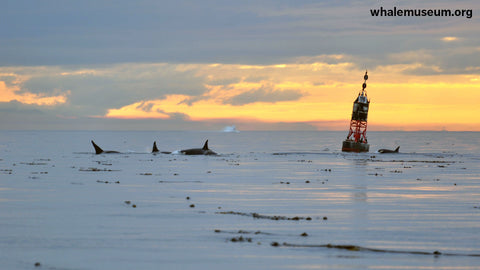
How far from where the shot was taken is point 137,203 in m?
29.6

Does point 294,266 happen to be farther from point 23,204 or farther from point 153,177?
point 153,177

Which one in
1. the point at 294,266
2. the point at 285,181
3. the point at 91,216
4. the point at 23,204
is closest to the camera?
the point at 294,266

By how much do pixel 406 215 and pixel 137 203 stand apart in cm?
1248

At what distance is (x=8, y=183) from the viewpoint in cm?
4059

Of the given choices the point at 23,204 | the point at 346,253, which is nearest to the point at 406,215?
the point at 346,253

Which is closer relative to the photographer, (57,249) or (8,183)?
(57,249)

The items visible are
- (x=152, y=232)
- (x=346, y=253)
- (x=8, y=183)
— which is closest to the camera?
(x=346, y=253)

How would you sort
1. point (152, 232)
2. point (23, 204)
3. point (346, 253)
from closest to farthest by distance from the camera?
1. point (346, 253)
2. point (152, 232)
3. point (23, 204)

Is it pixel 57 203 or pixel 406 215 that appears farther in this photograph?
pixel 57 203

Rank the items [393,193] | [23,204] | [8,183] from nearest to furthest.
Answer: [23,204]
[393,193]
[8,183]

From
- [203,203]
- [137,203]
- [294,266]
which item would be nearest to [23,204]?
[137,203]

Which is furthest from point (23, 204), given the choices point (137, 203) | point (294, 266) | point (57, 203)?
point (294, 266)

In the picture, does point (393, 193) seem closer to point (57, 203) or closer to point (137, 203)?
point (137, 203)

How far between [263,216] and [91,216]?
6988 mm
